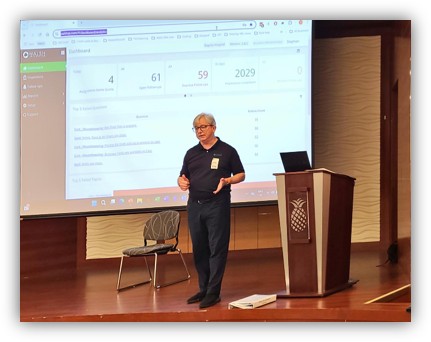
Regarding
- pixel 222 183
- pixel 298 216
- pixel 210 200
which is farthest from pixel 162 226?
pixel 298 216

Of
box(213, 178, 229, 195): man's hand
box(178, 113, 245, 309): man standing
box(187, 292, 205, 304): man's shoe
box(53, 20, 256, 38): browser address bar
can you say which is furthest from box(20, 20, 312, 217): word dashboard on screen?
box(187, 292, 205, 304): man's shoe

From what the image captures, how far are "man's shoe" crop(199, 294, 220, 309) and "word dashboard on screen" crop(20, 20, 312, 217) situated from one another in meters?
0.67

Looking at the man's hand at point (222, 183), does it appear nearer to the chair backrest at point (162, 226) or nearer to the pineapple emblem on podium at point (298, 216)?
the pineapple emblem on podium at point (298, 216)

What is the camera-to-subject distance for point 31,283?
5.22 m

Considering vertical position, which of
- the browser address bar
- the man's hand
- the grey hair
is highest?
the browser address bar

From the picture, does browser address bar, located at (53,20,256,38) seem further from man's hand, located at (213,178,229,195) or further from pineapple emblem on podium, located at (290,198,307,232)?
pineapple emblem on podium, located at (290,198,307,232)

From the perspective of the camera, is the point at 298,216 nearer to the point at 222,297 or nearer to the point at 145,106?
the point at 222,297

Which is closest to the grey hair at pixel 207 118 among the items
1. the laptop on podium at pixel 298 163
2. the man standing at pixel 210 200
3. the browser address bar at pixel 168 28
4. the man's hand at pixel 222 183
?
the man standing at pixel 210 200

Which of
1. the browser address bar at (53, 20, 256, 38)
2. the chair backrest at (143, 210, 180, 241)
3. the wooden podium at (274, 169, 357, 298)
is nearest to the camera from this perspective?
the wooden podium at (274, 169, 357, 298)

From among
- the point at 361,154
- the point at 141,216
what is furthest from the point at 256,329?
the point at 361,154

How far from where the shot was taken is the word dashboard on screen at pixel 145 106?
183 inches

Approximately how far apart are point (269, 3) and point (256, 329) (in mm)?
1583

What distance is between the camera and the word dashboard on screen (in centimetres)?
466
